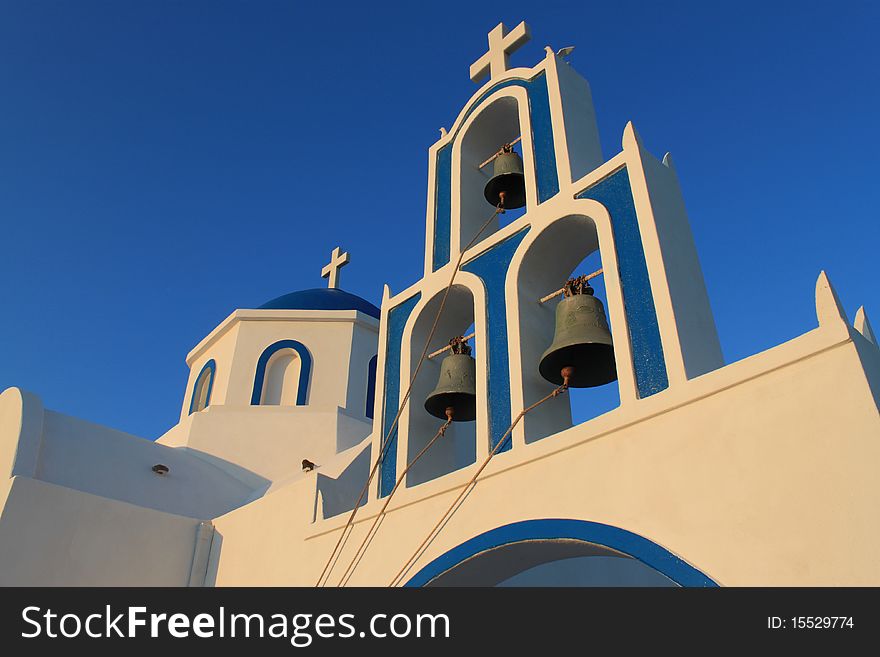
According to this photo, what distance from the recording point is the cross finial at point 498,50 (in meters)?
6.10

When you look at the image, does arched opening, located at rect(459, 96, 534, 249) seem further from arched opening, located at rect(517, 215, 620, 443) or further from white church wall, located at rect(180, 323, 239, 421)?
white church wall, located at rect(180, 323, 239, 421)

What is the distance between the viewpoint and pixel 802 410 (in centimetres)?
292

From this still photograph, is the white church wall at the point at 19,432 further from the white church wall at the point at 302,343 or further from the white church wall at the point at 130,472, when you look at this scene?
the white church wall at the point at 302,343

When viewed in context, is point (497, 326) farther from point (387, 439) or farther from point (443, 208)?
point (443, 208)

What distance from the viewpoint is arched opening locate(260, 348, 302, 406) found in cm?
1003

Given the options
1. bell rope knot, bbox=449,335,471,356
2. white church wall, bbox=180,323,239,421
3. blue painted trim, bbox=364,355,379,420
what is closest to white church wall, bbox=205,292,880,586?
bell rope knot, bbox=449,335,471,356

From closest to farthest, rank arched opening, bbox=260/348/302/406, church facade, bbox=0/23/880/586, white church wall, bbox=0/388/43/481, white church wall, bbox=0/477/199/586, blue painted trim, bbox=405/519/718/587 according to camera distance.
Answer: church facade, bbox=0/23/880/586, blue painted trim, bbox=405/519/718/587, white church wall, bbox=0/477/199/586, white church wall, bbox=0/388/43/481, arched opening, bbox=260/348/302/406

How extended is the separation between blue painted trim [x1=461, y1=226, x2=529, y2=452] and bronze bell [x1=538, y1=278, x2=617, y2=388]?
268 millimetres

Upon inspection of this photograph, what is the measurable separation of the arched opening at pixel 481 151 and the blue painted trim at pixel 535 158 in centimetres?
13

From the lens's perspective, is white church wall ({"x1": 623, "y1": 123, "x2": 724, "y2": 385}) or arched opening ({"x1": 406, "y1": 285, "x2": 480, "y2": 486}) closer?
white church wall ({"x1": 623, "y1": 123, "x2": 724, "y2": 385})

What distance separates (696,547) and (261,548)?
141 inches

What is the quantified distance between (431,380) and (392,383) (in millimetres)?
295

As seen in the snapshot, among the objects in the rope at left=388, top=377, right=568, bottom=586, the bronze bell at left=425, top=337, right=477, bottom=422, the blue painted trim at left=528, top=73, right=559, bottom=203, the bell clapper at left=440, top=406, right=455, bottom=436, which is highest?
the blue painted trim at left=528, top=73, right=559, bottom=203

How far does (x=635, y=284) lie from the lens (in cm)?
399
